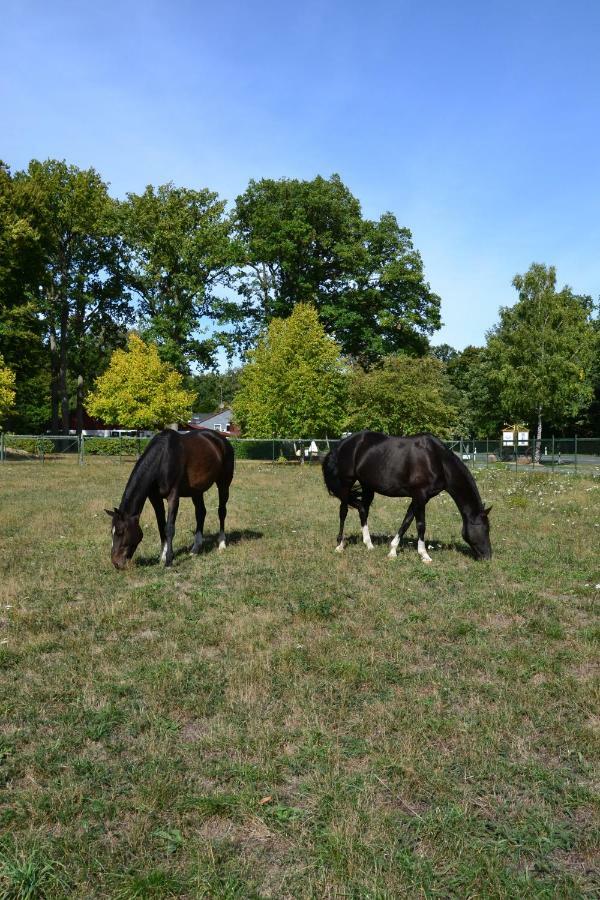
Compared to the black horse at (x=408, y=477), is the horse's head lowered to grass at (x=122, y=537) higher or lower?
lower

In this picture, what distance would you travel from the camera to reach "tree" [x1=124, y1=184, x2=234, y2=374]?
144 feet

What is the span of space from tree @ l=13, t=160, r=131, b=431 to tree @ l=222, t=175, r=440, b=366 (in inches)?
408

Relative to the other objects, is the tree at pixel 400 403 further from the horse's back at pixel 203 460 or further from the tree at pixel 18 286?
the horse's back at pixel 203 460

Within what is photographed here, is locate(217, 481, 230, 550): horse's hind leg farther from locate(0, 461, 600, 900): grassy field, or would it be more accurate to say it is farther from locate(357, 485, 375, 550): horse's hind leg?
locate(357, 485, 375, 550): horse's hind leg

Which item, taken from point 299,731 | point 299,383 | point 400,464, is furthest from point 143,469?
point 299,383

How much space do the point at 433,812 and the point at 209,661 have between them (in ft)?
8.78

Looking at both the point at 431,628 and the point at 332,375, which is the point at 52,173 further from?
the point at 431,628

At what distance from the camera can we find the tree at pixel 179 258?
43.9 meters

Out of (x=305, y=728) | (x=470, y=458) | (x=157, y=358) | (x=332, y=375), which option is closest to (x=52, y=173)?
(x=157, y=358)

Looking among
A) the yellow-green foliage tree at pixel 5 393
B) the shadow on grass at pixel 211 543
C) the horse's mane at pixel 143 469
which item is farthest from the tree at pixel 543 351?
the horse's mane at pixel 143 469

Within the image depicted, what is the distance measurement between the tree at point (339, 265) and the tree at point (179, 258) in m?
2.20

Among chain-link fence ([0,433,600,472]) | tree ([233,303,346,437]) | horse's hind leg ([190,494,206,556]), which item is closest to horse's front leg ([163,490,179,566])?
horse's hind leg ([190,494,206,556])

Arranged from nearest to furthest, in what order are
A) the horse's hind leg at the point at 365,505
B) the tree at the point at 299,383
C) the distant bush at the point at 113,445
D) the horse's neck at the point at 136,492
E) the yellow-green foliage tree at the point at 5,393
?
the horse's neck at the point at 136,492, the horse's hind leg at the point at 365,505, the yellow-green foliage tree at the point at 5,393, the tree at the point at 299,383, the distant bush at the point at 113,445

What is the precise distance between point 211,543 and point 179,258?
123 feet
